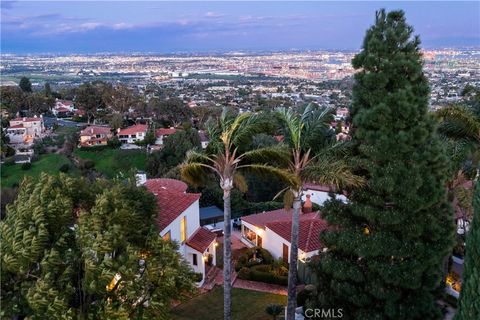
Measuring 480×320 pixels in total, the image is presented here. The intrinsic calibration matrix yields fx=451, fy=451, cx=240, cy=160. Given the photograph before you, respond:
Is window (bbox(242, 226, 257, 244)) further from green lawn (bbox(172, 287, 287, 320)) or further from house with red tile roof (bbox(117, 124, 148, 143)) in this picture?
house with red tile roof (bbox(117, 124, 148, 143))

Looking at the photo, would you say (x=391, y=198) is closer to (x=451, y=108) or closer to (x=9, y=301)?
(x=451, y=108)

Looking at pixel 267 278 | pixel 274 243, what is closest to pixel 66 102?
pixel 274 243

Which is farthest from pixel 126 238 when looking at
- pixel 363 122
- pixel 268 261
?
pixel 268 261

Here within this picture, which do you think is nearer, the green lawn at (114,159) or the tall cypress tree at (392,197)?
the tall cypress tree at (392,197)

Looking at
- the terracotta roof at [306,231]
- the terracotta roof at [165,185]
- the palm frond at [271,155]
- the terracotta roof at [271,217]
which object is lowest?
the terracotta roof at [271,217]

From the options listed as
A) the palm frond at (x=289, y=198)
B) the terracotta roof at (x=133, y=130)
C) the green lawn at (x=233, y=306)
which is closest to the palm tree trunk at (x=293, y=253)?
the palm frond at (x=289, y=198)

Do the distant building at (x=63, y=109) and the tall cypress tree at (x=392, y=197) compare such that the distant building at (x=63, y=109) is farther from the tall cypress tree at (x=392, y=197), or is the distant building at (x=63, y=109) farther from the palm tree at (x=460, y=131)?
the tall cypress tree at (x=392, y=197)
